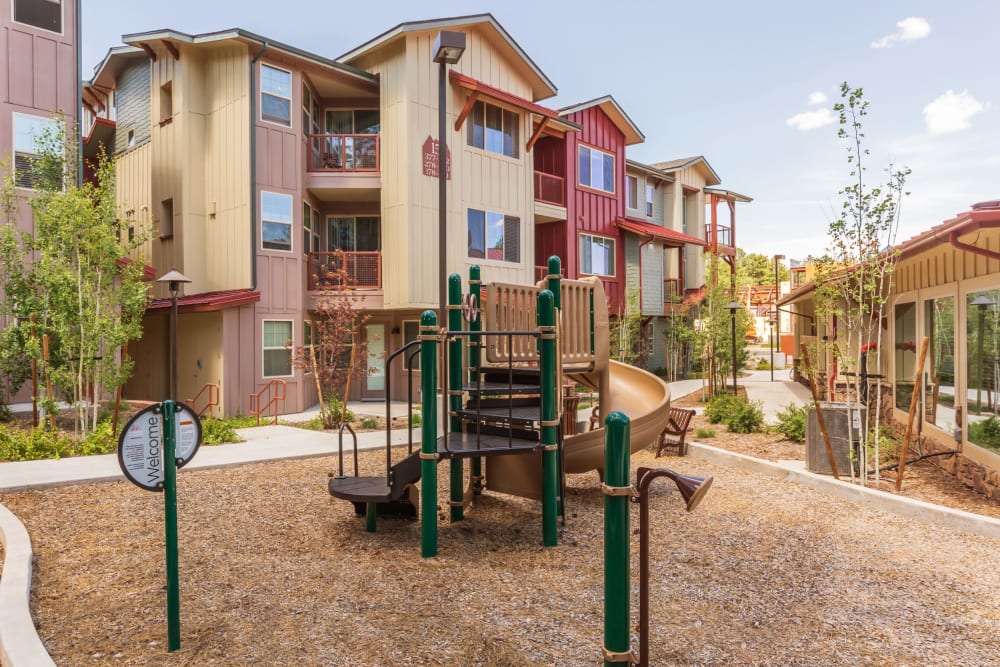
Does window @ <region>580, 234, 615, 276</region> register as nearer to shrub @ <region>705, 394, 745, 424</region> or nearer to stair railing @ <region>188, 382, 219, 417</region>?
shrub @ <region>705, 394, 745, 424</region>

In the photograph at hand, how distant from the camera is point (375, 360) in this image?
19.1m

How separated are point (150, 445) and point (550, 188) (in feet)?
63.3

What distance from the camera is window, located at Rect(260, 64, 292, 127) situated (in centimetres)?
1603

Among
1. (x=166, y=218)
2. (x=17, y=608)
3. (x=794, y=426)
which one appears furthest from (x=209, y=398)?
(x=794, y=426)

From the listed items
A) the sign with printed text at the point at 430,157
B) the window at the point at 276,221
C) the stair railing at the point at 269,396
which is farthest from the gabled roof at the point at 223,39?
the stair railing at the point at 269,396

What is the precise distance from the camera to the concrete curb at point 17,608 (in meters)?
3.44

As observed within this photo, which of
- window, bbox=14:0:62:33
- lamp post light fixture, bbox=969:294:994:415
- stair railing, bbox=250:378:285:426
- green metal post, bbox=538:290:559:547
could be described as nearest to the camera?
green metal post, bbox=538:290:559:547

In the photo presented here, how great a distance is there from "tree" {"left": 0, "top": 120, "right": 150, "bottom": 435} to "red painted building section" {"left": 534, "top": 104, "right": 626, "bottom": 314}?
45.7 ft

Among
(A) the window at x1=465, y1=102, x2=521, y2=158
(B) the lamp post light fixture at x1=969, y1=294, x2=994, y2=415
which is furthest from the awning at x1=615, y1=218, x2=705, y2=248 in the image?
(B) the lamp post light fixture at x1=969, y1=294, x2=994, y2=415

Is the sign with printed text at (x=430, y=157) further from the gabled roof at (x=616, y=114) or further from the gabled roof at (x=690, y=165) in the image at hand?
the gabled roof at (x=690, y=165)

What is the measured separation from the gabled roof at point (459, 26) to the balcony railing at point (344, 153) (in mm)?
2513

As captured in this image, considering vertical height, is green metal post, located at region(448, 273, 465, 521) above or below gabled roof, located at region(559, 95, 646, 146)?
A: below

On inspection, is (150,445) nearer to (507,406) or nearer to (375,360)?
(507,406)

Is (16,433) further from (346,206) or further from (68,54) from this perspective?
(346,206)
